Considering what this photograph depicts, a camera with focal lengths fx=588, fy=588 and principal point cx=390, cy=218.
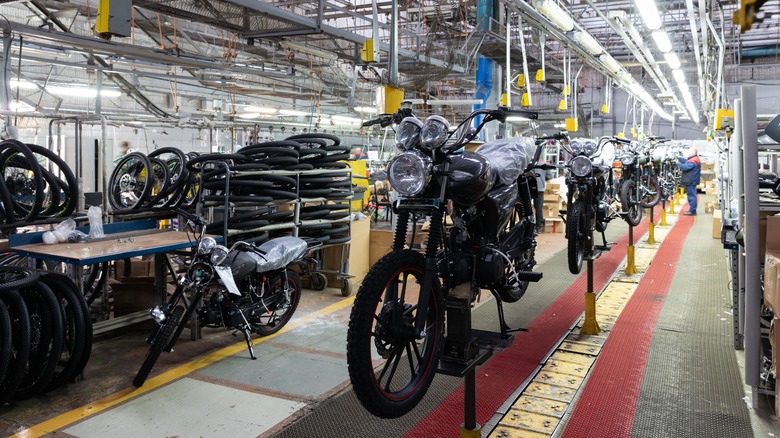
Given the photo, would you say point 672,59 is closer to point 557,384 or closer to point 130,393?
point 557,384

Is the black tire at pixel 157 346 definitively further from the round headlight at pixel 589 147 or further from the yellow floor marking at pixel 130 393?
the round headlight at pixel 589 147

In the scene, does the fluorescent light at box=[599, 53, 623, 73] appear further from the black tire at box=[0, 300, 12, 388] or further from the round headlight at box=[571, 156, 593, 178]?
the black tire at box=[0, 300, 12, 388]

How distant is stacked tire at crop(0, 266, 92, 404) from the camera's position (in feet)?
10.2

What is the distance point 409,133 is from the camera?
7.91ft

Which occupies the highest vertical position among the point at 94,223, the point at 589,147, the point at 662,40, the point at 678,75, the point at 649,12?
the point at 678,75

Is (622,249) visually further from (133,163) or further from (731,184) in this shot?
(133,163)

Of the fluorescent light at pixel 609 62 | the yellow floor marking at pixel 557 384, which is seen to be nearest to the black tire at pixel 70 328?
the yellow floor marking at pixel 557 384

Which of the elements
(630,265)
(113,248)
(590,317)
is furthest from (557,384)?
(630,265)

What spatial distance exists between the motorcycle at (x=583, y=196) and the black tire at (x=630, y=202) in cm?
155

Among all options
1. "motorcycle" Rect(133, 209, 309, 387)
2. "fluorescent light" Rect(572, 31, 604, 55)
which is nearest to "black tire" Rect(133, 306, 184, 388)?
"motorcycle" Rect(133, 209, 309, 387)

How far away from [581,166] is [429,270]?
10.5 ft

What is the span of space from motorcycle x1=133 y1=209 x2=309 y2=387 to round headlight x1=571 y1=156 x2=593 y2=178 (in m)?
2.40

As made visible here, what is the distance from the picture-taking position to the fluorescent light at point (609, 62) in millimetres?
7746

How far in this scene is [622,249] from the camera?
8273 millimetres
